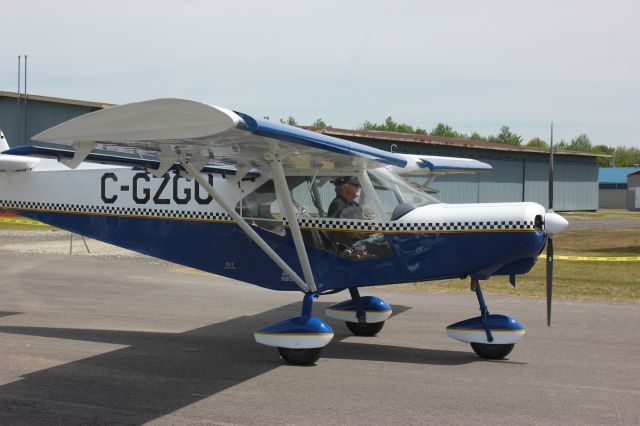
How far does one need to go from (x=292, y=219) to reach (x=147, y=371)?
2.29 metres

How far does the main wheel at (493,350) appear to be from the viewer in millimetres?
8242

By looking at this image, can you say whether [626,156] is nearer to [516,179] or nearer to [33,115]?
[516,179]

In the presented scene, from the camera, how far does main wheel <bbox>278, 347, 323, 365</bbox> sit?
7.88m

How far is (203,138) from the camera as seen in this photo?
6133 mm

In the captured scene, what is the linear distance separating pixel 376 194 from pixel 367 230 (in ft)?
1.58

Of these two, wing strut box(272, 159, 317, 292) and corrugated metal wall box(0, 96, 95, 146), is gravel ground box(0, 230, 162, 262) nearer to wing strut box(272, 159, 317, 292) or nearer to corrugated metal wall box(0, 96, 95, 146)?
corrugated metal wall box(0, 96, 95, 146)

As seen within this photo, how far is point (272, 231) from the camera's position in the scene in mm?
9016

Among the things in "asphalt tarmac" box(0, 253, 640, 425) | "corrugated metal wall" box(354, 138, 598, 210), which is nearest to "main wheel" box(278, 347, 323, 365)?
"asphalt tarmac" box(0, 253, 640, 425)

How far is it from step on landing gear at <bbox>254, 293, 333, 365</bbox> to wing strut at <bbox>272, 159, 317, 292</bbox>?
0.69 metres

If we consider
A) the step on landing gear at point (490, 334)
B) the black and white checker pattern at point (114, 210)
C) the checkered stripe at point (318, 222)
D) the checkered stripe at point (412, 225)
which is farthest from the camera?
the black and white checker pattern at point (114, 210)

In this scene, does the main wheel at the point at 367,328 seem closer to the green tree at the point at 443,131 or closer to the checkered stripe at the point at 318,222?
the checkered stripe at the point at 318,222

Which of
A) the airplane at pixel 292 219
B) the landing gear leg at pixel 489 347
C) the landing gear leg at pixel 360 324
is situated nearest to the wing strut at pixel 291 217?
the airplane at pixel 292 219

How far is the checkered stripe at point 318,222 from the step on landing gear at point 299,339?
51.3 inches

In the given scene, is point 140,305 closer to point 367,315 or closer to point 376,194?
point 367,315
